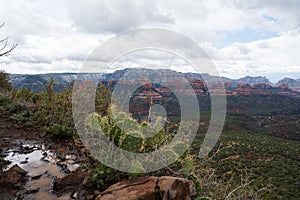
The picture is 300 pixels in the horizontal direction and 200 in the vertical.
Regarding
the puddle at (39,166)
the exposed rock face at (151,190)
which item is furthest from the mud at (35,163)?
the exposed rock face at (151,190)

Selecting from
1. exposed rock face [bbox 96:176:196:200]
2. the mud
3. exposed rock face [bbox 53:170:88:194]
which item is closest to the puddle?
the mud

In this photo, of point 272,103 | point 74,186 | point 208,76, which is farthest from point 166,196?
point 272,103

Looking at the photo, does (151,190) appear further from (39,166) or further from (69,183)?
(39,166)

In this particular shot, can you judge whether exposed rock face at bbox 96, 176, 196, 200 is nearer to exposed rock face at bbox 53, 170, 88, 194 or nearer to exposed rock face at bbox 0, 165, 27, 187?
exposed rock face at bbox 53, 170, 88, 194

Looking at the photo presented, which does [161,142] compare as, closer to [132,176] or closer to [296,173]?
[132,176]

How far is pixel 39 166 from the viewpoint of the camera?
14.0 feet

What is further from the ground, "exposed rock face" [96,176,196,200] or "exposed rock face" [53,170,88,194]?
"exposed rock face" [96,176,196,200]

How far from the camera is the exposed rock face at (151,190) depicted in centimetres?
283

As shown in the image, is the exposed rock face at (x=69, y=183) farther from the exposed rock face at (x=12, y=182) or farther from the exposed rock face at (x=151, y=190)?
the exposed rock face at (x=151, y=190)

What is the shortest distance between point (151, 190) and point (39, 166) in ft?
7.74

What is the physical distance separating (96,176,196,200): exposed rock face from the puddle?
0.90m

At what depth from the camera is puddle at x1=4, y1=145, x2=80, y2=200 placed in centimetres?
337

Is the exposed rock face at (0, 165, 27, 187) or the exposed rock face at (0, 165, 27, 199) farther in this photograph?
the exposed rock face at (0, 165, 27, 187)

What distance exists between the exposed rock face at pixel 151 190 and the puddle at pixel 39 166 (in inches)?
35.6
